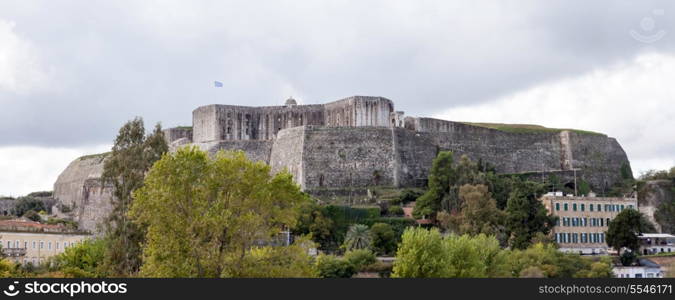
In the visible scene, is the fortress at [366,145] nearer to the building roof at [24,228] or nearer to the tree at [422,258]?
the building roof at [24,228]

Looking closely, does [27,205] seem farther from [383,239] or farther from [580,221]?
[580,221]

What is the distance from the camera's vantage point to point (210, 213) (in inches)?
1550

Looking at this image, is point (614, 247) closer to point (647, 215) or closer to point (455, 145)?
point (647, 215)

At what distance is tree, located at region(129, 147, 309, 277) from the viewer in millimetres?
38906

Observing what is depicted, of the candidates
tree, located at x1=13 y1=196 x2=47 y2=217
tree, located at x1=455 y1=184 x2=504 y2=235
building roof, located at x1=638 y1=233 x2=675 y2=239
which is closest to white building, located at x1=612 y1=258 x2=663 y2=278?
building roof, located at x1=638 y1=233 x2=675 y2=239

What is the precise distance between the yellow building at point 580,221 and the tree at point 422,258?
22989 mm

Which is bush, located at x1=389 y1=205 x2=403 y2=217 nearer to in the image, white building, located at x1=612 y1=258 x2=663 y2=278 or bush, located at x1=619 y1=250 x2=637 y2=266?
bush, located at x1=619 y1=250 x2=637 y2=266

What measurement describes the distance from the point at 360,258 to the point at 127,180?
15.2 metres

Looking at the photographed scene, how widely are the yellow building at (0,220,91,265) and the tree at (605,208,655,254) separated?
1517 inches

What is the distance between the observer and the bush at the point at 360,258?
5672 cm

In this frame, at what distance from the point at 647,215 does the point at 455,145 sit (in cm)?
1845

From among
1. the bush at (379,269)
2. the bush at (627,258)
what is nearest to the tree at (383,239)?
the bush at (379,269)

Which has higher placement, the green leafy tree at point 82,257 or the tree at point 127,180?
the tree at point 127,180

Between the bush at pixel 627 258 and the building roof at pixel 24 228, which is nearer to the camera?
the bush at pixel 627 258
